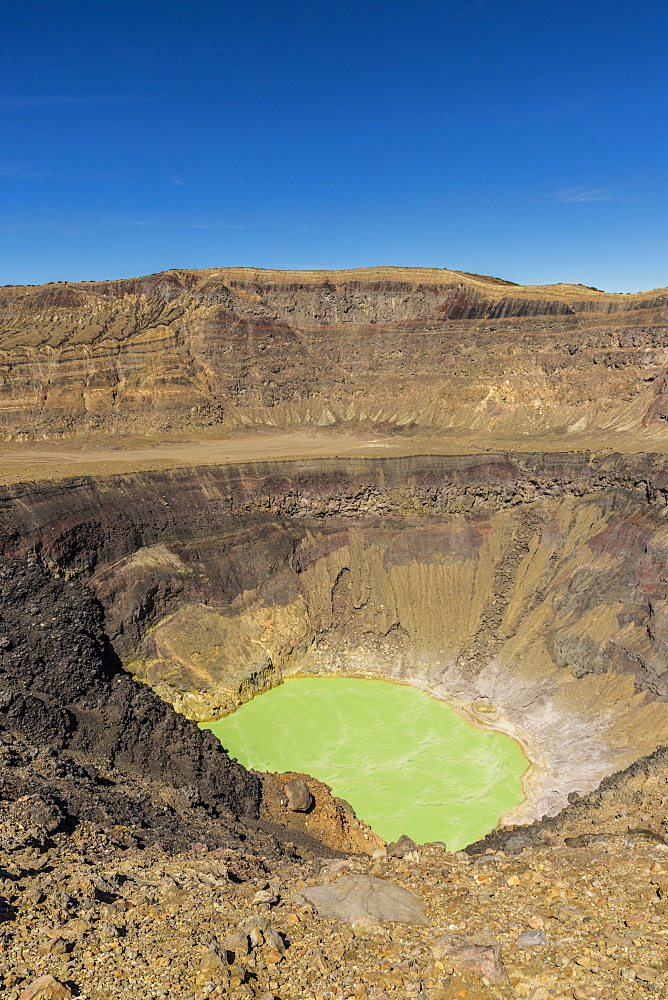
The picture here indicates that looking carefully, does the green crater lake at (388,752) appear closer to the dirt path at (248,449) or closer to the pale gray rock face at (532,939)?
the pale gray rock face at (532,939)

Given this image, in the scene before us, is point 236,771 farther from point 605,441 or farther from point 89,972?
point 605,441

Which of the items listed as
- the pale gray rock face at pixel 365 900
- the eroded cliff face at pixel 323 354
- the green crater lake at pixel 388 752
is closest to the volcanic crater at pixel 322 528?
the eroded cliff face at pixel 323 354

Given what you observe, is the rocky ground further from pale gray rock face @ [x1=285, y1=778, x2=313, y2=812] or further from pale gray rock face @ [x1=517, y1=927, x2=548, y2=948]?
pale gray rock face @ [x1=285, y1=778, x2=313, y2=812]

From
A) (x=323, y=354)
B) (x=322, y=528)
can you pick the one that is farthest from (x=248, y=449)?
(x=323, y=354)

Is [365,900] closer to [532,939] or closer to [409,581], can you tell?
[532,939]

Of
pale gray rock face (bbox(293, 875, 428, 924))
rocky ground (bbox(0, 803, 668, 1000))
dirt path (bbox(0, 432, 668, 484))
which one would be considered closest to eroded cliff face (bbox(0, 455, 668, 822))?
dirt path (bbox(0, 432, 668, 484))
